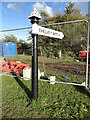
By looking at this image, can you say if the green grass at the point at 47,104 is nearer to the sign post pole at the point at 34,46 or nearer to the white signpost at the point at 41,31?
the sign post pole at the point at 34,46

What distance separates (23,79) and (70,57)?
17.4 ft

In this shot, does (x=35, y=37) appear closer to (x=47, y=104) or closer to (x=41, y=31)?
(x=41, y=31)

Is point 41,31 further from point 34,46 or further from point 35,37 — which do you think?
point 34,46

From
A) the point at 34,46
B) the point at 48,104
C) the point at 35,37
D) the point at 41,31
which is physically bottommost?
the point at 48,104

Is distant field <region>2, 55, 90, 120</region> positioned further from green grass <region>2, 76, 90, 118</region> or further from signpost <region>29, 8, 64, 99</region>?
signpost <region>29, 8, 64, 99</region>

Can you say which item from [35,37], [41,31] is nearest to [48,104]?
[35,37]

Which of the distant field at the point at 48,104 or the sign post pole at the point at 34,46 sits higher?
the sign post pole at the point at 34,46

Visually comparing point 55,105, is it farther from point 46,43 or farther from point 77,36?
point 46,43

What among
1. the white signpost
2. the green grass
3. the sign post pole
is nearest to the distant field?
the green grass

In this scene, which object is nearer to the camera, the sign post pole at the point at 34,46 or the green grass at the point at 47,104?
the green grass at the point at 47,104

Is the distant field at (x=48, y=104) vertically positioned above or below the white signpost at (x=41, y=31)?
below

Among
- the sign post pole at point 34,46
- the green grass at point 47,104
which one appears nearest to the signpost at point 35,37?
the sign post pole at point 34,46

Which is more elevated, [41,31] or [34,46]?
[41,31]

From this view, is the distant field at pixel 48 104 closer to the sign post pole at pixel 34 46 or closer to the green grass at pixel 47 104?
the green grass at pixel 47 104
